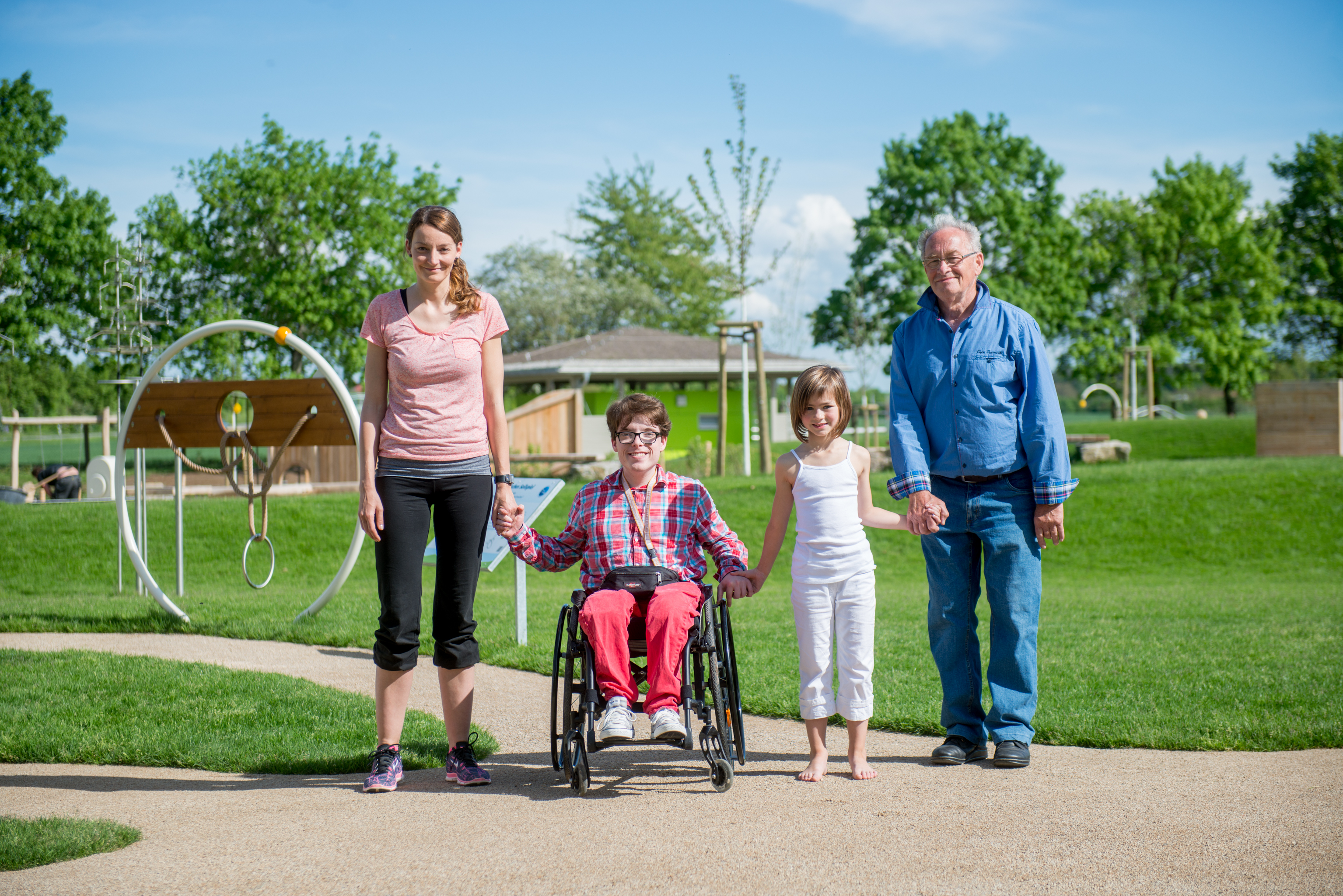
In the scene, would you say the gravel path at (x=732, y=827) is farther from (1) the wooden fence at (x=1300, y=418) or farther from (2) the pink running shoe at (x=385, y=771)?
(1) the wooden fence at (x=1300, y=418)

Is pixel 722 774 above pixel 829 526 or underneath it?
underneath

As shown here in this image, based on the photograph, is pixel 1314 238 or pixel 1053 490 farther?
pixel 1314 238

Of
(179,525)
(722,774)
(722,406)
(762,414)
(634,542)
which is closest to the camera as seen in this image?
(722,774)

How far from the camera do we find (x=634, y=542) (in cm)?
421

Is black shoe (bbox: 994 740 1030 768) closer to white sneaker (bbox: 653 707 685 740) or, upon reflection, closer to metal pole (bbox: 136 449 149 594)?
white sneaker (bbox: 653 707 685 740)

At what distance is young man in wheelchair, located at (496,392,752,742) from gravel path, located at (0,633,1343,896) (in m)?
0.59

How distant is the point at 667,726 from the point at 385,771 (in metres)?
1.11

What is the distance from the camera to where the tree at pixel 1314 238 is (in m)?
44.6

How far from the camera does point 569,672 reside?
3.86 metres

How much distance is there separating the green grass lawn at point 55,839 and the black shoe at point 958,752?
283 cm

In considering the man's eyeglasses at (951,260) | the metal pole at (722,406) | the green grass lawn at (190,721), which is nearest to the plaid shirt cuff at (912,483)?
the man's eyeglasses at (951,260)

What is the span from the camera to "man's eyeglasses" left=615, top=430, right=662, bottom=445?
13.7 ft

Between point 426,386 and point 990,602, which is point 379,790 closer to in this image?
point 426,386

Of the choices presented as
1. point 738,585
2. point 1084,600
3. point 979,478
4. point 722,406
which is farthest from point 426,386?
point 722,406
